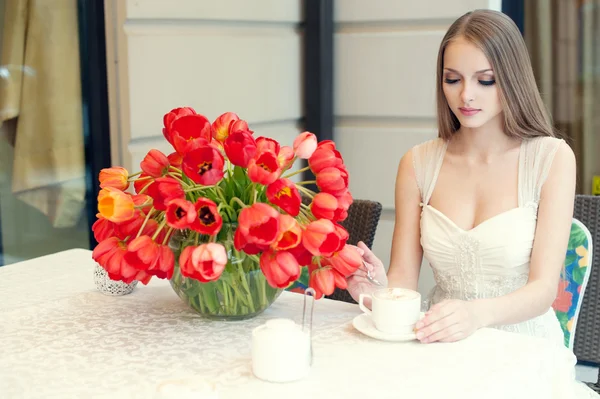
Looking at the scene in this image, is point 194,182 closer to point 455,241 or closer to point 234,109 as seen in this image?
point 455,241

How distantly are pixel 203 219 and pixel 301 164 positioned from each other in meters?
2.67

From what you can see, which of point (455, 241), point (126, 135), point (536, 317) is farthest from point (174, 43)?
point (536, 317)

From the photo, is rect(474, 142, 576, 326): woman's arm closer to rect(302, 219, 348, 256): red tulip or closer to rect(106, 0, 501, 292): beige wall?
rect(302, 219, 348, 256): red tulip

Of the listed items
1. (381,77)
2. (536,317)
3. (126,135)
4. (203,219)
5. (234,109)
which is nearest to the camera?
(203,219)

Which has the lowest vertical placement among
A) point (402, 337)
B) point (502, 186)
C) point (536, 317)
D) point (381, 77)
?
point (536, 317)

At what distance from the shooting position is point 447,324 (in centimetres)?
145

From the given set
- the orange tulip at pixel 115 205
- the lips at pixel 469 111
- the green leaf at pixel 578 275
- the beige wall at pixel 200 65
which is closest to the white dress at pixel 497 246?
the green leaf at pixel 578 275

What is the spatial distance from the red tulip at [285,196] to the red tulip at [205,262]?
0.41 ft

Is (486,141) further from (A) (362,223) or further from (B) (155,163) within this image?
(B) (155,163)

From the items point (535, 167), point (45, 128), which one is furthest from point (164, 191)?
point (45, 128)

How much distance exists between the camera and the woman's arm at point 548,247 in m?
1.80

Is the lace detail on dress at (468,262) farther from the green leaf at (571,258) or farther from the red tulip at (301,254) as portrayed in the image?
the red tulip at (301,254)

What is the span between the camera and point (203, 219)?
136cm

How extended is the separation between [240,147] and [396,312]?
1.34ft
